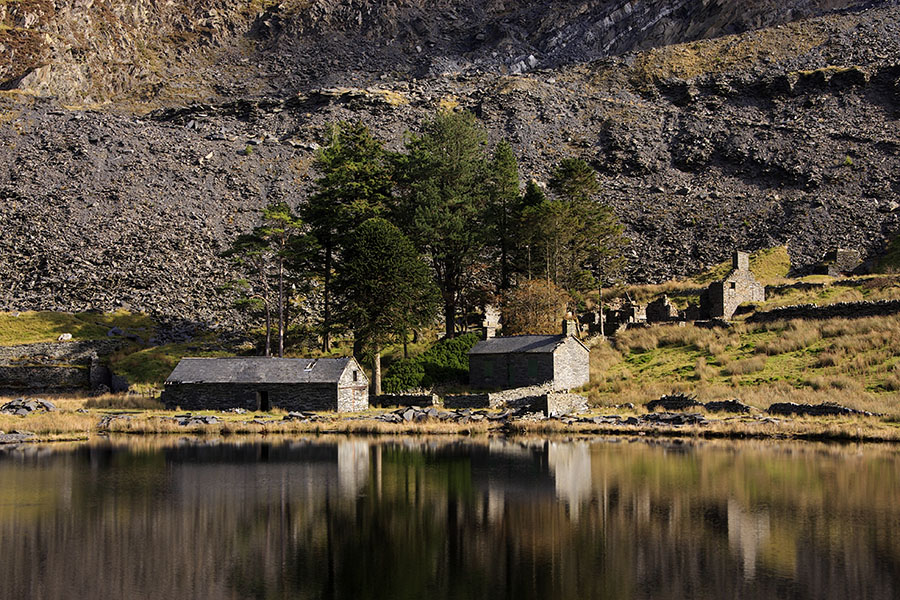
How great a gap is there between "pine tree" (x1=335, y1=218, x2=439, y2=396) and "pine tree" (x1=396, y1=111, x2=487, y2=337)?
20.6ft

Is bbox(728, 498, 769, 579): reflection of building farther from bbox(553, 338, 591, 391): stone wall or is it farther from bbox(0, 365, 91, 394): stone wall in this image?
bbox(0, 365, 91, 394): stone wall

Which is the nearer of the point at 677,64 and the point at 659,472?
the point at 659,472

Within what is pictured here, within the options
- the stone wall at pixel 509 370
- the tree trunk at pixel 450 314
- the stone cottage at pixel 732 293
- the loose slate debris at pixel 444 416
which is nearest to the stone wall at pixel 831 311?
the stone cottage at pixel 732 293

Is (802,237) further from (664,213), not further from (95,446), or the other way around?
(95,446)

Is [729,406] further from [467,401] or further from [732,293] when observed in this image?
[732,293]

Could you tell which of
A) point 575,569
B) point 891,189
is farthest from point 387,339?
point 891,189

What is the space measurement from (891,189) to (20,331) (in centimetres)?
8186

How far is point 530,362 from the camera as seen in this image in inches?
2032

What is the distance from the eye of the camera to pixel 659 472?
1156 inches

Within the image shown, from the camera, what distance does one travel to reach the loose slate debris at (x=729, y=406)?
41.6 m

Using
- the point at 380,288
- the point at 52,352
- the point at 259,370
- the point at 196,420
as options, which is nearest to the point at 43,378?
the point at 52,352

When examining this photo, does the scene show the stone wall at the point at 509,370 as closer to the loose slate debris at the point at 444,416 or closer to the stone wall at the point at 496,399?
the stone wall at the point at 496,399

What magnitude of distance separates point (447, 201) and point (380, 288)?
12699 mm

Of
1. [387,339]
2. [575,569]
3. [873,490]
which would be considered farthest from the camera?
[387,339]
